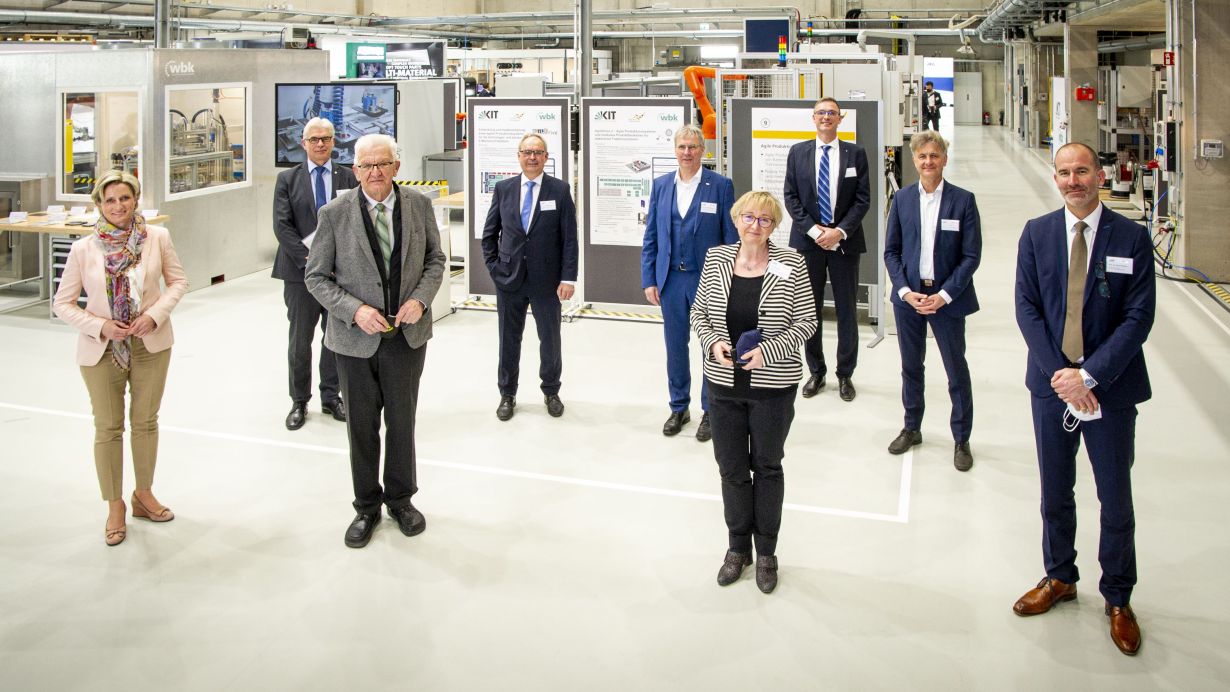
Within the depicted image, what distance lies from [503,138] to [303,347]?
322 cm

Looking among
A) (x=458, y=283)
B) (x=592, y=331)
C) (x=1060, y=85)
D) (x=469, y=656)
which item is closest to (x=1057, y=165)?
(x=469, y=656)

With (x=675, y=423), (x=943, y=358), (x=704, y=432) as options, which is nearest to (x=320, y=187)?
(x=675, y=423)

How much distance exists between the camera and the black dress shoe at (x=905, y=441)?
538 centimetres

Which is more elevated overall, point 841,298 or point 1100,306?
point 841,298

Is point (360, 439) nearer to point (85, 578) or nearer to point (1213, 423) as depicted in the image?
point (85, 578)

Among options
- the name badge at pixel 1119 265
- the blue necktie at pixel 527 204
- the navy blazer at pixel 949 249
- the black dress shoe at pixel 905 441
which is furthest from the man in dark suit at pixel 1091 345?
the blue necktie at pixel 527 204

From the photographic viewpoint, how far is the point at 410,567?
161 inches

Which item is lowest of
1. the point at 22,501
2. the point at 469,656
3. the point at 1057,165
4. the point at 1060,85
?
the point at 469,656

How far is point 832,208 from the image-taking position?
245 inches

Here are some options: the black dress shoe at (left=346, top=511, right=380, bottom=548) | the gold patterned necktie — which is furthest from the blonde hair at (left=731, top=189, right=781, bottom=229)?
the black dress shoe at (left=346, top=511, right=380, bottom=548)

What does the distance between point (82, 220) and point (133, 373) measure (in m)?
4.82

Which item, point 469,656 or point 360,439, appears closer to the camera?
point 469,656

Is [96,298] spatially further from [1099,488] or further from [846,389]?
[846,389]

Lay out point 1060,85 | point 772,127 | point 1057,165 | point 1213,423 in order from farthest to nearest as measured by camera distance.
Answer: point 1060,85 < point 772,127 < point 1213,423 < point 1057,165
